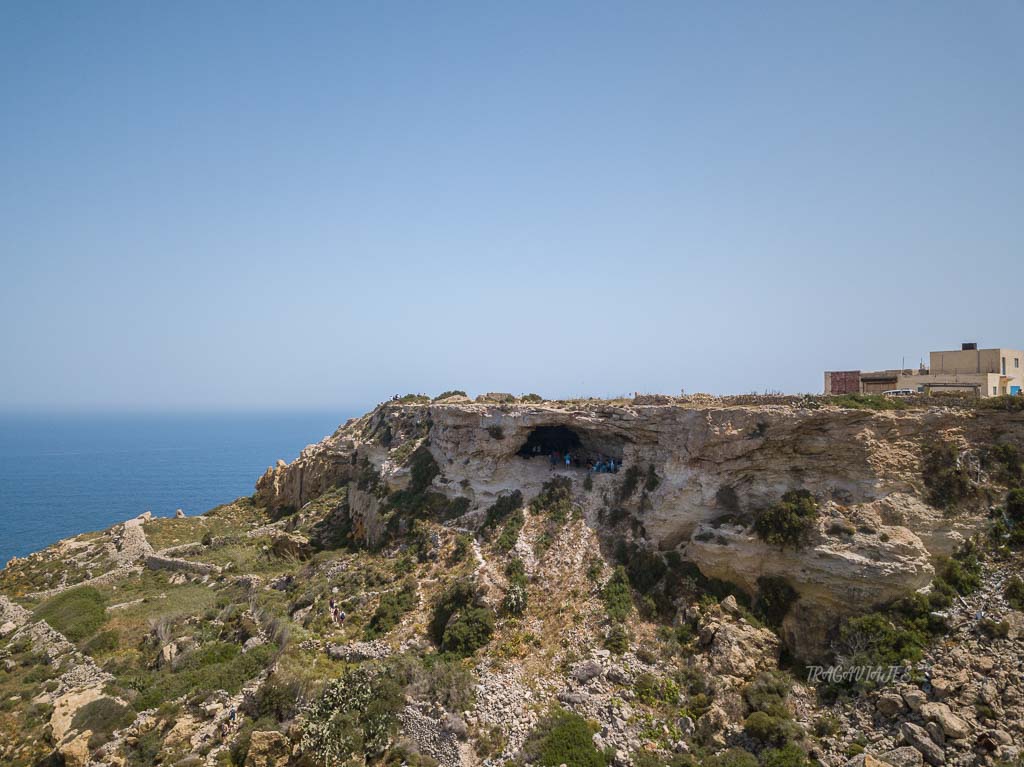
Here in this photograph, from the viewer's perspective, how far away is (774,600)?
2231cm

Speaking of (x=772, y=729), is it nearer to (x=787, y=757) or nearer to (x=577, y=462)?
(x=787, y=757)

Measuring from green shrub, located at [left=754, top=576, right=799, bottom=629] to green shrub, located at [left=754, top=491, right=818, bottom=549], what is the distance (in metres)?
1.67

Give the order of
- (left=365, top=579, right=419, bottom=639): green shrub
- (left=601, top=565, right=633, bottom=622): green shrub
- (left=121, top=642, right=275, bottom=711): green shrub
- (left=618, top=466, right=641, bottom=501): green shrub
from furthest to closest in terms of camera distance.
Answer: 1. (left=618, top=466, right=641, bottom=501): green shrub
2. (left=365, top=579, right=419, bottom=639): green shrub
3. (left=601, top=565, right=633, bottom=622): green shrub
4. (left=121, top=642, right=275, bottom=711): green shrub

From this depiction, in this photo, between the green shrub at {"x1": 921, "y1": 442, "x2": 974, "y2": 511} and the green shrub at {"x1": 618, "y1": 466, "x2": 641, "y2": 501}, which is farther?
the green shrub at {"x1": 618, "y1": 466, "x2": 641, "y2": 501}

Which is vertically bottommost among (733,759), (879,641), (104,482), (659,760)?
(104,482)

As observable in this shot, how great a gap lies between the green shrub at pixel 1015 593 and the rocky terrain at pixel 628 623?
7 centimetres

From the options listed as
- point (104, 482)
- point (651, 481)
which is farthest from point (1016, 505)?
point (104, 482)

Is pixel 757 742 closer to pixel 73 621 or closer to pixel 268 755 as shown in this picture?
pixel 268 755

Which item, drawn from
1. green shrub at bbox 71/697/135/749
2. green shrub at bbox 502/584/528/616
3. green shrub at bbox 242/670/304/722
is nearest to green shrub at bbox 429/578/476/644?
green shrub at bbox 502/584/528/616

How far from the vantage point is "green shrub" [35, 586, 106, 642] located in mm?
30375

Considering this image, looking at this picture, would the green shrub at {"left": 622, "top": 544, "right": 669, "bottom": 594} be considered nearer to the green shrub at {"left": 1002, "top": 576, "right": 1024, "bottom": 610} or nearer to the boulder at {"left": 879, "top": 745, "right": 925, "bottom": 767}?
the boulder at {"left": 879, "top": 745, "right": 925, "bottom": 767}

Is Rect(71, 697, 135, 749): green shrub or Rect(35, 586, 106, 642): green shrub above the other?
Rect(71, 697, 135, 749): green shrub

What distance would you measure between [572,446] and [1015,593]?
76.8 feet

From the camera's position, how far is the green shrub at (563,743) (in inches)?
687
